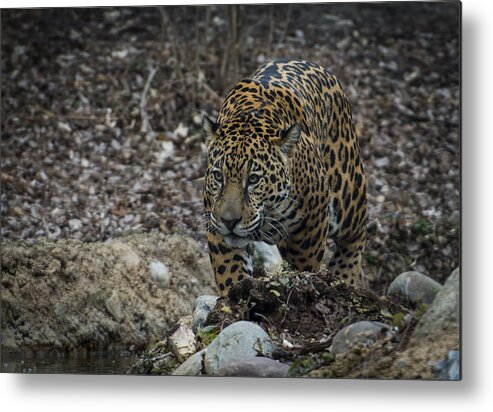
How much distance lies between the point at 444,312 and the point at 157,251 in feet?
6.51

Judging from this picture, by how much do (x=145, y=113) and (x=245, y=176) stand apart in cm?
Answer: 174

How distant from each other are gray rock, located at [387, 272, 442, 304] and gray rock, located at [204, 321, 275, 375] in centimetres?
77

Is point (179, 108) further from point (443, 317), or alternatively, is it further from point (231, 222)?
point (443, 317)

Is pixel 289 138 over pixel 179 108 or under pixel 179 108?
under

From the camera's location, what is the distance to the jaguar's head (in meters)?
6.12

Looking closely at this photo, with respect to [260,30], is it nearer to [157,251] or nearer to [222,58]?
[222,58]

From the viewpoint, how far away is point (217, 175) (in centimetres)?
621

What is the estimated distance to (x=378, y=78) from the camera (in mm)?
7461

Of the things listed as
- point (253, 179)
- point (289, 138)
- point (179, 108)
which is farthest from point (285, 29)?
point (253, 179)

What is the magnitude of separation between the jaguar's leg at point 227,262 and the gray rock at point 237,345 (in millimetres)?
242

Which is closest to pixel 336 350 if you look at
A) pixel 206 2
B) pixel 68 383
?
pixel 68 383

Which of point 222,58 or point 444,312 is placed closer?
point 444,312

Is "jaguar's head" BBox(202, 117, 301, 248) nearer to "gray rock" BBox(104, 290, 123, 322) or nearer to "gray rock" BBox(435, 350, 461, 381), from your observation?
"gray rock" BBox(104, 290, 123, 322)

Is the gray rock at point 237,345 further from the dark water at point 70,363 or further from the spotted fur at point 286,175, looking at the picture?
the dark water at point 70,363
